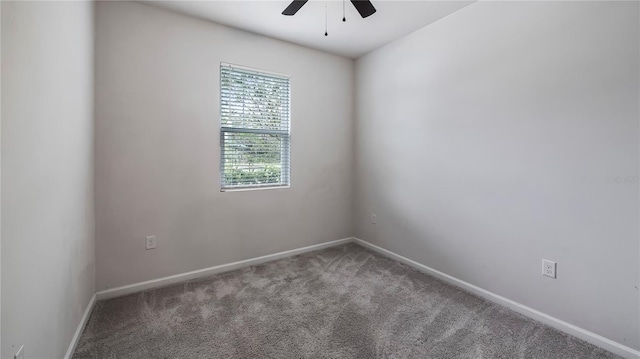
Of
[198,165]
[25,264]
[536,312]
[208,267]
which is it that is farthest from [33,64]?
[536,312]

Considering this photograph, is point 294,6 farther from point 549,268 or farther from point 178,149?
point 549,268

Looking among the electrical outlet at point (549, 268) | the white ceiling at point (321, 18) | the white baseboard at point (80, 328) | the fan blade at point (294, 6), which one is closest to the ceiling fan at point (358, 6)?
the fan blade at point (294, 6)

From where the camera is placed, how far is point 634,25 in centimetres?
160

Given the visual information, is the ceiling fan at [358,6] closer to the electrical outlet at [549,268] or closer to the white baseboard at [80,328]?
the electrical outlet at [549,268]

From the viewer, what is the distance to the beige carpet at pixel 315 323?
1.69m

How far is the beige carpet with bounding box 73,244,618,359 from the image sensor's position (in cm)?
169

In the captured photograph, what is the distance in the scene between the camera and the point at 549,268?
77.2 inches

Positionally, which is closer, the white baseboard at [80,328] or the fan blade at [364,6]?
the white baseboard at [80,328]

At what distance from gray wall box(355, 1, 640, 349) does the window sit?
1296 mm

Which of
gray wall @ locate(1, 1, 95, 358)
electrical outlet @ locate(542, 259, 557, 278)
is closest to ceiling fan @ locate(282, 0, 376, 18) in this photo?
gray wall @ locate(1, 1, 95, 358)

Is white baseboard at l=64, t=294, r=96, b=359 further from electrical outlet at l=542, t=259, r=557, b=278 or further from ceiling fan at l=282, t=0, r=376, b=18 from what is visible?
electrical outlet at l=542, t=259, r=557, b=278

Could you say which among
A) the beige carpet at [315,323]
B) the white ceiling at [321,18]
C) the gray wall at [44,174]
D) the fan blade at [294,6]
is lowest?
the beige carpet at [315,323]

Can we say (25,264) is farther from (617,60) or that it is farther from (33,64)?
(617,60)

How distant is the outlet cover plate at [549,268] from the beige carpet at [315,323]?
364 mm
